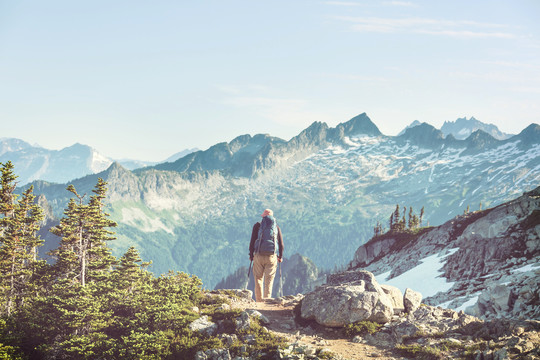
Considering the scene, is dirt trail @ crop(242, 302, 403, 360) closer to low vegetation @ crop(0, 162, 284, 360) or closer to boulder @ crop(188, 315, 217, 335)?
low vegetation @ crop(0, 162, 284, 360)

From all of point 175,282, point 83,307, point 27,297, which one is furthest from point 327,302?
point 27,297

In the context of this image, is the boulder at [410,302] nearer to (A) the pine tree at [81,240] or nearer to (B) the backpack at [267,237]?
(B) the backpack at [267,237]

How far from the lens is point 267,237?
86.4 ft

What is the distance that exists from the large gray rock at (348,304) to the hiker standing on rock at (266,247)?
11.3ft

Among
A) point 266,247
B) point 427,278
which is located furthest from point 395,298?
point 427,278

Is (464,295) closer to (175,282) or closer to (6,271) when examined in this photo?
(175,282)

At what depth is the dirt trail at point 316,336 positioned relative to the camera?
781 inches

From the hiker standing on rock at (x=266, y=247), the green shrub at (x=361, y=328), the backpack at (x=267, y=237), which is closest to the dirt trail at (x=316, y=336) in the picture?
the green shrub at (x=361, y=328)

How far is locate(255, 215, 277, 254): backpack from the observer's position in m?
26.2

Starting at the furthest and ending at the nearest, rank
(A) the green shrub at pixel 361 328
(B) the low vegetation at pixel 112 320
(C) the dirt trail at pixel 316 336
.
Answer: (A) the green shrub at pixel 361 328 → (B) the low vegetation at pixel 112 320 → (C) the dirt trail at pixel 316 336

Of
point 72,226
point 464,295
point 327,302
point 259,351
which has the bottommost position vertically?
point 464,295

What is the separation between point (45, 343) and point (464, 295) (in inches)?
2337

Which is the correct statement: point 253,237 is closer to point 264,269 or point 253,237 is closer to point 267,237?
point 267,237

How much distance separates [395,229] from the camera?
140875 mm
